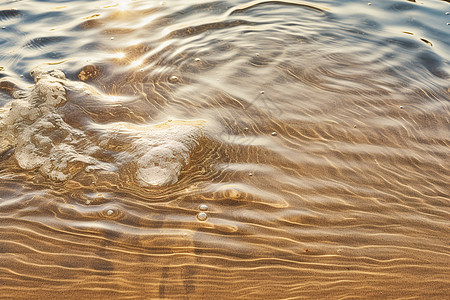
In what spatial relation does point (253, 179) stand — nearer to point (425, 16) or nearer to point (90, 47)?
point (90, 47)

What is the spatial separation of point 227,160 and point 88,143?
150cm

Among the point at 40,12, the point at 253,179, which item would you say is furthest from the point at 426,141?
the point at 40,12

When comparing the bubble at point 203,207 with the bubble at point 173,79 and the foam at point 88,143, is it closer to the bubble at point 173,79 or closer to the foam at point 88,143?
the foam at point 88,143

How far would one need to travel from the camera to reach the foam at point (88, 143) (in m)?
3.23

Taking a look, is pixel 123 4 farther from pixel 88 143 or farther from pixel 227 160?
pixel 227 160

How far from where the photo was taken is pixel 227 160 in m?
3.30

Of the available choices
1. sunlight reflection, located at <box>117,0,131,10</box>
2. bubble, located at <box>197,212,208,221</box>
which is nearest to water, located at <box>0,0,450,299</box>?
bubble, located at <box>197,212,208,221</box>

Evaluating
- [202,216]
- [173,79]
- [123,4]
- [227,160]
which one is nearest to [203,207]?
[202,216]

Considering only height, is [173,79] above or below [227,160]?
above

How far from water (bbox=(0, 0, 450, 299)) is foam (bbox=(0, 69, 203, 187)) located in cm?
2

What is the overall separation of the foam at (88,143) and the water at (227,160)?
20 mm

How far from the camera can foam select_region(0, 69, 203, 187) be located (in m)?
3.23

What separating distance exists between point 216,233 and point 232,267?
320mm

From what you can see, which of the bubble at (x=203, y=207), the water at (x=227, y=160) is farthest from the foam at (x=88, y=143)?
the bubble at (x=203, y=207)
